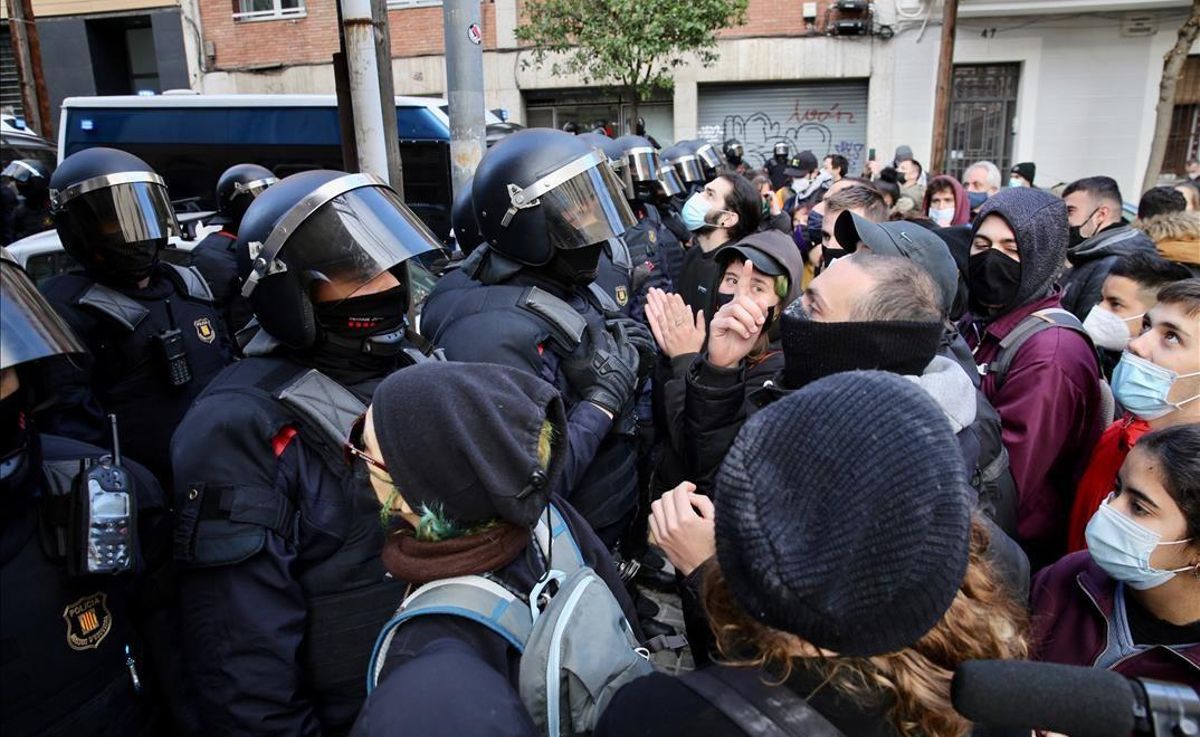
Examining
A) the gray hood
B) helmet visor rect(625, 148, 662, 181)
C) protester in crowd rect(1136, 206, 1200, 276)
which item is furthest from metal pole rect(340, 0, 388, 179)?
protester in crowd rect(1136, 206, 1200, 276)

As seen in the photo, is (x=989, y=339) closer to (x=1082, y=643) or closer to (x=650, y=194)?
(x=1082, y=643)

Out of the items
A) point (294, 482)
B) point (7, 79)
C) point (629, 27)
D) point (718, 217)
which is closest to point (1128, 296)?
point (718, 217)

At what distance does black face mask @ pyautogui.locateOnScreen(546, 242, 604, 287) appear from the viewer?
9.26ft

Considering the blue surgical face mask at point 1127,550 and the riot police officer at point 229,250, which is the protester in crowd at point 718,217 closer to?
the riot police officer at point 229,250

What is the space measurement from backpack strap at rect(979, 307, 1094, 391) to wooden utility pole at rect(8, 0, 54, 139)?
38.1ft

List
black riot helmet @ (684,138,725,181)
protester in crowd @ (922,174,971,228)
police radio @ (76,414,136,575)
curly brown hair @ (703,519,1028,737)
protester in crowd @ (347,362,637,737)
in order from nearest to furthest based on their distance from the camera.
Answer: curly brown hair @ (703,519,1028,737)
protester in crowd @ (347,362,637,737)
police radio @ (76,414,136,575)
protester in crowd @ (922,174,971,228)
black riot helmet @ (684,138,725,181)

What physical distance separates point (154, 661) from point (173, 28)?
66.2ft

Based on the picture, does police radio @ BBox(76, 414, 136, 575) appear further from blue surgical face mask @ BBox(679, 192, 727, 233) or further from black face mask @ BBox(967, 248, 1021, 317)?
blue surgical face mask @ BBox(679, 192, 727, 233)

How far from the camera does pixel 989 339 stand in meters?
3.03

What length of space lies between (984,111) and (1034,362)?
1744cm

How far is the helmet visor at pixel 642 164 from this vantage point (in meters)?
6.21

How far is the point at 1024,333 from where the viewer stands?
2777 mm

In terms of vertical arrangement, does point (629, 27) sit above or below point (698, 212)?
above

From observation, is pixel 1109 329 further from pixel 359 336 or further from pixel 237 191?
pixel 237 191
